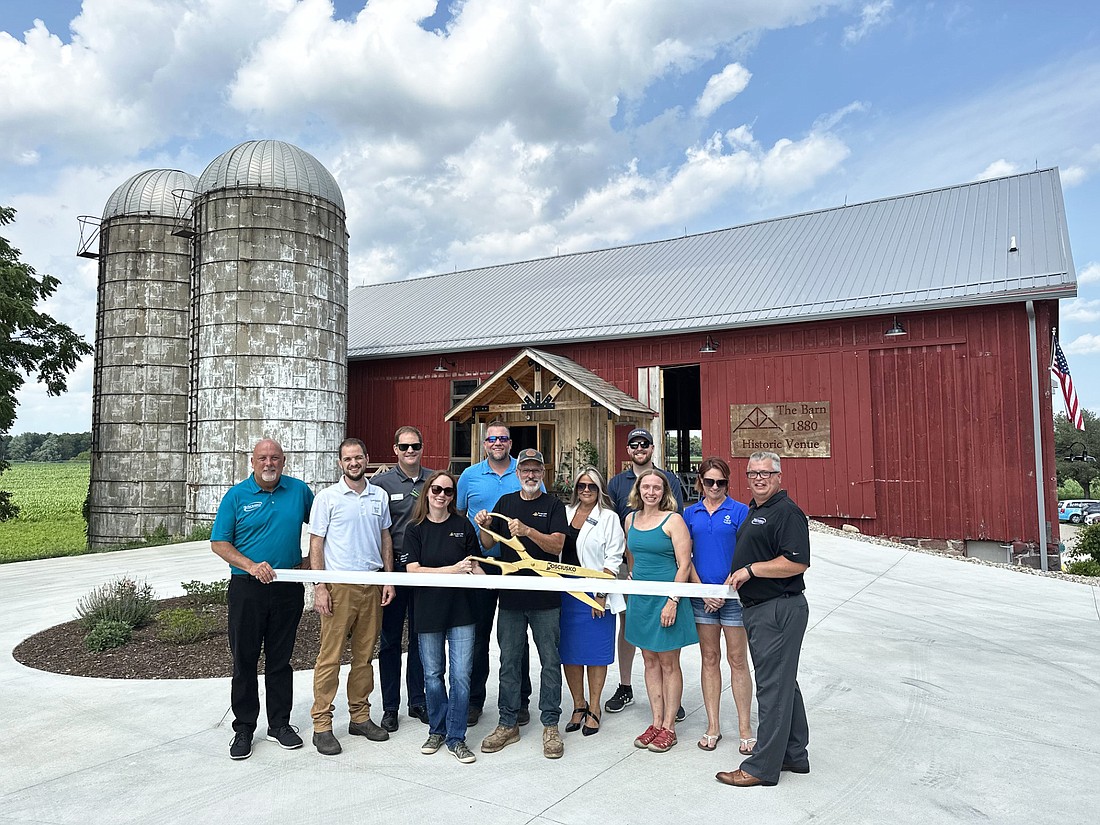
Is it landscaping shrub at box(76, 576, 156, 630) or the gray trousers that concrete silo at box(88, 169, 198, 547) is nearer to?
landscaping shrub at box(76, 576, 156, 630)

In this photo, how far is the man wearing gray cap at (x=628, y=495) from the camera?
4888 mm

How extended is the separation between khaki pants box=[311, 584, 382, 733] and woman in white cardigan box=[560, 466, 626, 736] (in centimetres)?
Answer: 120

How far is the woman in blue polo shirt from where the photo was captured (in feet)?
14.0

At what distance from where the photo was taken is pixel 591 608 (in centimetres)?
450

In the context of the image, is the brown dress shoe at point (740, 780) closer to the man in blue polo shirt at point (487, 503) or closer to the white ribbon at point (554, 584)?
the white ribbon at point (554, 584)

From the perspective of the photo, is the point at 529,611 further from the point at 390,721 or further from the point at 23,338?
the point at 23,338

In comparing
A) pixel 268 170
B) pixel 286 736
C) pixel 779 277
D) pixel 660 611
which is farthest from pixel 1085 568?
pixel 268 170

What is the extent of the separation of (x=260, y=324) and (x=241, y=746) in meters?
13.7

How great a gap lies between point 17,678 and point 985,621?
9008 mm

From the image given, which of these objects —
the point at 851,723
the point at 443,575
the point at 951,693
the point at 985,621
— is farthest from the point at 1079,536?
the point at 443,575

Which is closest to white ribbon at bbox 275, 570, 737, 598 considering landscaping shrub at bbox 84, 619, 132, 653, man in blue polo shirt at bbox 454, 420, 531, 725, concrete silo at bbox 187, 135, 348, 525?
man in blue polo shirt at bbox 454, 420, 531, 725

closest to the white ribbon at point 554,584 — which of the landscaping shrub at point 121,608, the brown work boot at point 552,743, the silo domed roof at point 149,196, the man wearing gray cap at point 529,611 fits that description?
the man wearing gray cap at point 529,611

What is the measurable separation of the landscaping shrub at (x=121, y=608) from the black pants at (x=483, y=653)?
12.7 feet

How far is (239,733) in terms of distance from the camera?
14.0 feet
